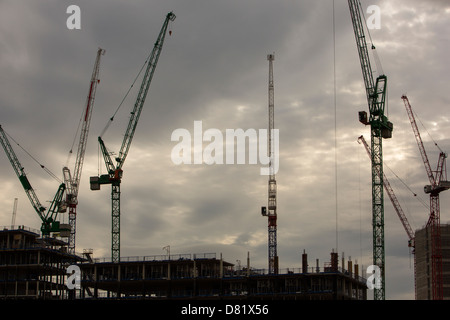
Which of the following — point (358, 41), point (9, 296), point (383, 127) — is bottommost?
point (9, 296)

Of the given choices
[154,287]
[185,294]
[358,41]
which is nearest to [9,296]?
[154,287]

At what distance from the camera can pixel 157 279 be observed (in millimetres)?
173375

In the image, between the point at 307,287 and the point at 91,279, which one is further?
the point at 91,279

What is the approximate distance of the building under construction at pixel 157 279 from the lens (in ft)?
532

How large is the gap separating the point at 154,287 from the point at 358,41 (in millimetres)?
91826

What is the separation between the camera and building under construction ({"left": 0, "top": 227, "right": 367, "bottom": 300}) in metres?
162

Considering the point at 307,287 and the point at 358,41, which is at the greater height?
the point at 358,41

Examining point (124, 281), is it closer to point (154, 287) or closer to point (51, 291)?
point (154, 287)

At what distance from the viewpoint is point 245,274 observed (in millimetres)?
171000
